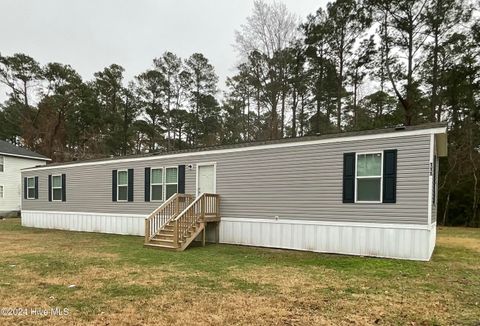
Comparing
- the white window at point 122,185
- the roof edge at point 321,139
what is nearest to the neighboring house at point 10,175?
the white window at point 122,185

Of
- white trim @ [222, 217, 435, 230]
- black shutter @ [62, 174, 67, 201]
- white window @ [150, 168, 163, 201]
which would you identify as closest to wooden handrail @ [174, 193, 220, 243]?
white trim @ [222, 217, 435, 230]

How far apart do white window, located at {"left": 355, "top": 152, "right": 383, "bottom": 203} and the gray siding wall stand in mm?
172

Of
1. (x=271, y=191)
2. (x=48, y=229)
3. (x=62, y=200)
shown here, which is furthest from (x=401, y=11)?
(x=48, y=229)

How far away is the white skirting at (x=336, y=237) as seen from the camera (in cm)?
786

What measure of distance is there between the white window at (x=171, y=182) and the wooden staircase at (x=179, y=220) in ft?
2.97

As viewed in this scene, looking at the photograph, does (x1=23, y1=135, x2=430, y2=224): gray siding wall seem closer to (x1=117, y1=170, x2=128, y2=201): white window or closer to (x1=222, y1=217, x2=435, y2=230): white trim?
(x1=222, y1=217, x2=435, y2=230): white trim

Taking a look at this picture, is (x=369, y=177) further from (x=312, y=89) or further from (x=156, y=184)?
(x=312, y=89)

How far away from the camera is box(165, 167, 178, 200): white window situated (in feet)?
39.6

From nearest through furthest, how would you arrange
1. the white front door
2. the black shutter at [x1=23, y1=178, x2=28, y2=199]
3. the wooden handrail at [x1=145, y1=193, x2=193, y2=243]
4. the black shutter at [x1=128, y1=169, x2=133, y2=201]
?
the wooden handrail at [x1=145, y1=193, x2=193, y2=243]
the white front door
the black shutter at [x1=128, y1=169, x2=133, y2=201]
the black shutter at [x1=23, y1=178, x2=28, y2=199]

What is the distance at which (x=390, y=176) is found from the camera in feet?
26.6

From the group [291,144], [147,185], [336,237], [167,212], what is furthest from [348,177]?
[147,185]

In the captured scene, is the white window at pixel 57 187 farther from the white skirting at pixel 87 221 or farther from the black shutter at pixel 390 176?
the black shutter at pixel 390 176

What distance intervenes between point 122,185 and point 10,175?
50.6ft

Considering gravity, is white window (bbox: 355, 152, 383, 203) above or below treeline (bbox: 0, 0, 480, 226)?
below
